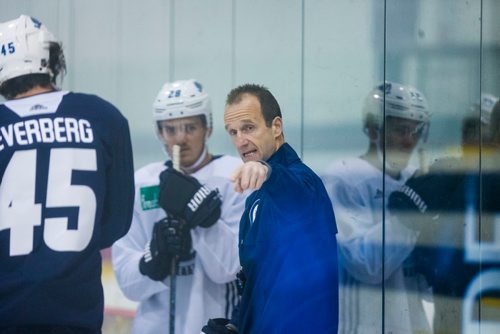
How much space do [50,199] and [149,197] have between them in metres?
0.39

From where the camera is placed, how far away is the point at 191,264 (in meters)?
3.58

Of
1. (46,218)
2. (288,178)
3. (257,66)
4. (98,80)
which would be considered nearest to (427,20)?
(257,66)

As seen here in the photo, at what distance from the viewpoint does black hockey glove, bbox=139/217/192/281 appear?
3570 millimetres

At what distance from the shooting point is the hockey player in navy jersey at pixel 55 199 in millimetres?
3547

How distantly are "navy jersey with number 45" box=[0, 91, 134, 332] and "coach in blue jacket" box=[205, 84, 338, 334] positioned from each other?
698 mm

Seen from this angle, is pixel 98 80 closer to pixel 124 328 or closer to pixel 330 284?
pixel 124 328

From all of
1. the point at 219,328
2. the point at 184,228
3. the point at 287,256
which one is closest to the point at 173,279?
the point at 184,228

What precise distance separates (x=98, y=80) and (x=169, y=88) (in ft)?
1.15

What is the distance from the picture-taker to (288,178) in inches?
108

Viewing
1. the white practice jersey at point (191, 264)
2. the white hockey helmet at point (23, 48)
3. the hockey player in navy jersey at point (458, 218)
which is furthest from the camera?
the white hockey helmet at point (23, 48)

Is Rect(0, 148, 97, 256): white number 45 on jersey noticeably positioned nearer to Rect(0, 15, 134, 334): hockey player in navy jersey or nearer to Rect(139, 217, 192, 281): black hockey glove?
Rect(0, 15, 134, 334): hockey player in navy jersey

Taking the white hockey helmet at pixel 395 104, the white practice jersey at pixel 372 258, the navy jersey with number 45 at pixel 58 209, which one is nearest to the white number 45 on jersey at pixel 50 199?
the navy jersey with number 45 at pixel 58 209

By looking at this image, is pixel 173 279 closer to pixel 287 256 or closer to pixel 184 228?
pixel 184 228

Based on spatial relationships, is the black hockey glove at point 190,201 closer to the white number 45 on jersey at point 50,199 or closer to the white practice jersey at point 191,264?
the white practice jersey at point 191,264
